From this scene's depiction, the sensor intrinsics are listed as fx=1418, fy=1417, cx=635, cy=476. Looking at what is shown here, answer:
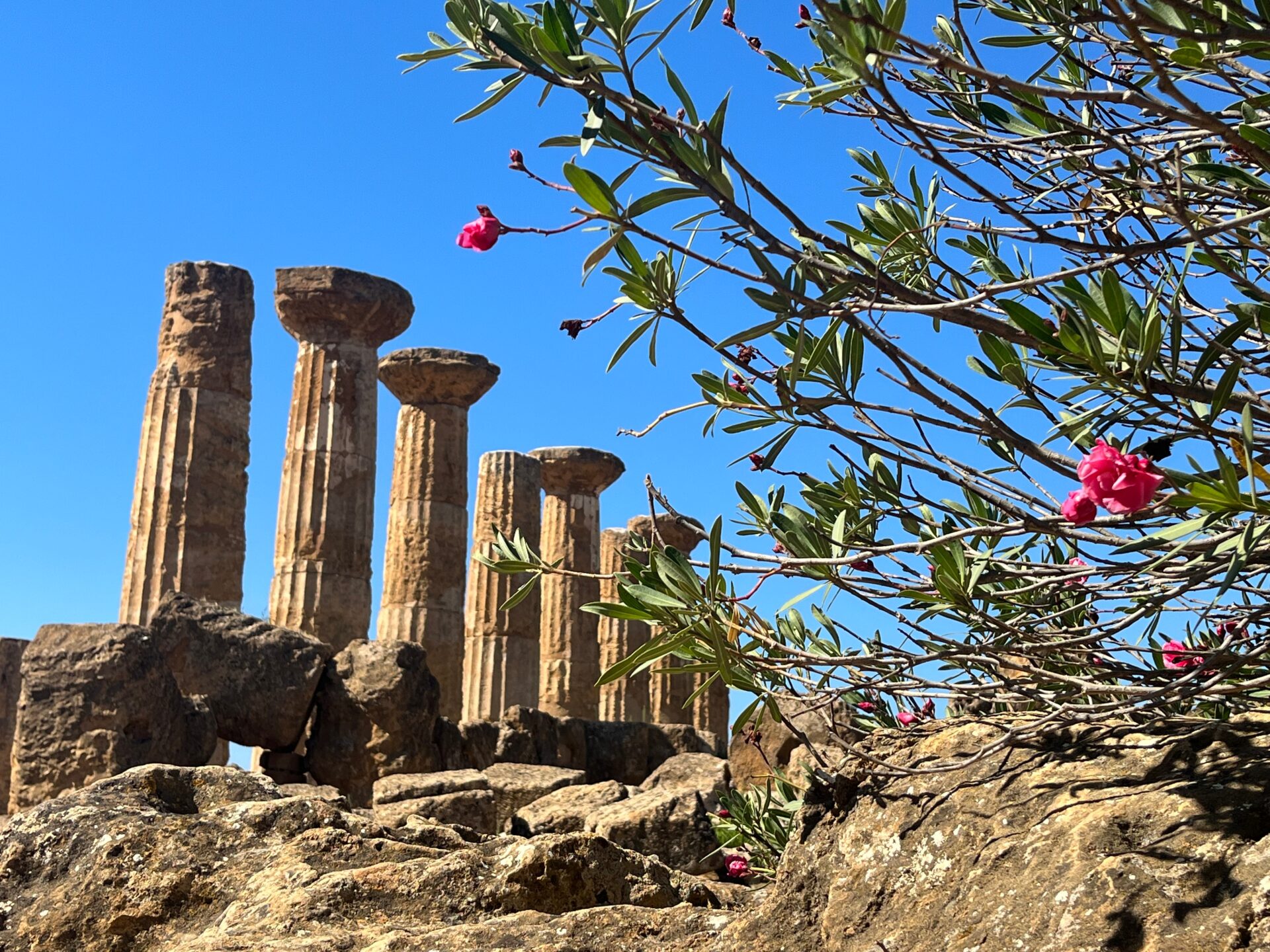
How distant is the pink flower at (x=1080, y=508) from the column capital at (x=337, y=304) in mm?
14138

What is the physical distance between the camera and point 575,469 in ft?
72.7

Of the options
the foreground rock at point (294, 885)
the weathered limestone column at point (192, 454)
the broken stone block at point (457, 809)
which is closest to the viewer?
the foreground rock at point (294, 885)

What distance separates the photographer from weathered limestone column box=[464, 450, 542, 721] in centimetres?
1930

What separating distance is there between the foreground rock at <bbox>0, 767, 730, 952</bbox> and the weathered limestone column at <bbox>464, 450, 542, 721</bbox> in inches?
606

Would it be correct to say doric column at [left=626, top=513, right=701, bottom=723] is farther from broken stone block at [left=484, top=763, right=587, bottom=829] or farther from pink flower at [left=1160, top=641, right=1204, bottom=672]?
pink flower at [left=1160, top=641, right=1204, bottom=672]

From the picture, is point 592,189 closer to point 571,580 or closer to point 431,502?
point 431,502

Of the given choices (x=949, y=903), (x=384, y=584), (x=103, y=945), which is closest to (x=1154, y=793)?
(x=949, y=903)

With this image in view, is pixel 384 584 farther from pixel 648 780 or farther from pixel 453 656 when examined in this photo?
pixel 648 780

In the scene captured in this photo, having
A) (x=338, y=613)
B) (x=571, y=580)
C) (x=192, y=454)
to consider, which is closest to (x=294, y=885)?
(x=192, y=454)

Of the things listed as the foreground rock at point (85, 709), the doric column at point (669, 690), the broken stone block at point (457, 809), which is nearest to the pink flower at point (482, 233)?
the broken stone block at point (457, 809)

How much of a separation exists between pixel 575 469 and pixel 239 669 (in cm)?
1029

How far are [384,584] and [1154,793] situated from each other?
631 inches

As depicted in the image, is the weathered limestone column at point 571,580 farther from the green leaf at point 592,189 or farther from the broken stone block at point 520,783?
the green leaf at point 592,189

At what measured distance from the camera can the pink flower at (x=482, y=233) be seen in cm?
254
